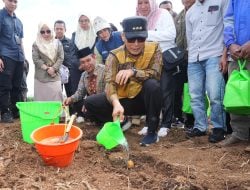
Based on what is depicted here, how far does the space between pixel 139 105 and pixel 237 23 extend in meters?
1.37

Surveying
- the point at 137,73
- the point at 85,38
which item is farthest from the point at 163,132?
the point at 85,38

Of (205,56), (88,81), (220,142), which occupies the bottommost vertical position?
(220,142)

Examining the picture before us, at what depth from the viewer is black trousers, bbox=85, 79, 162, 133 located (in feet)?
12.7

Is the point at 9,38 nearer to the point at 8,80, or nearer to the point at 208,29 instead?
the point at 8,80

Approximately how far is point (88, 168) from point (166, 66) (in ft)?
6.22

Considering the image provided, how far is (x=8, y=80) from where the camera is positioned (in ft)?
18.2

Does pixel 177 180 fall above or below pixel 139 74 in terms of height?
below

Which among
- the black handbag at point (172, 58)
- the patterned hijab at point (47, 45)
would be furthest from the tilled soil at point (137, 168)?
the patterned hijab at point (47, 45)

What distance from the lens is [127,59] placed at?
394 centimetres

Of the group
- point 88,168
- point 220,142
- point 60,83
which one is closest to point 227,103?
point 220,142

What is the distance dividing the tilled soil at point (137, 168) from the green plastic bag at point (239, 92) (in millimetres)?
423

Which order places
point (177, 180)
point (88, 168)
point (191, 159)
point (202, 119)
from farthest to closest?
point (202, 119)
point (191, 159)
point (88, 168)
point (177, 180)

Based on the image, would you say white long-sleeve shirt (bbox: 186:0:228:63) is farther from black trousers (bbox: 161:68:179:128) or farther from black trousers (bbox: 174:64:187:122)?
black trousers (bbox: 174:64:187:122)

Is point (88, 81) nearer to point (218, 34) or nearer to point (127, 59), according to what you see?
point (127, 59)
